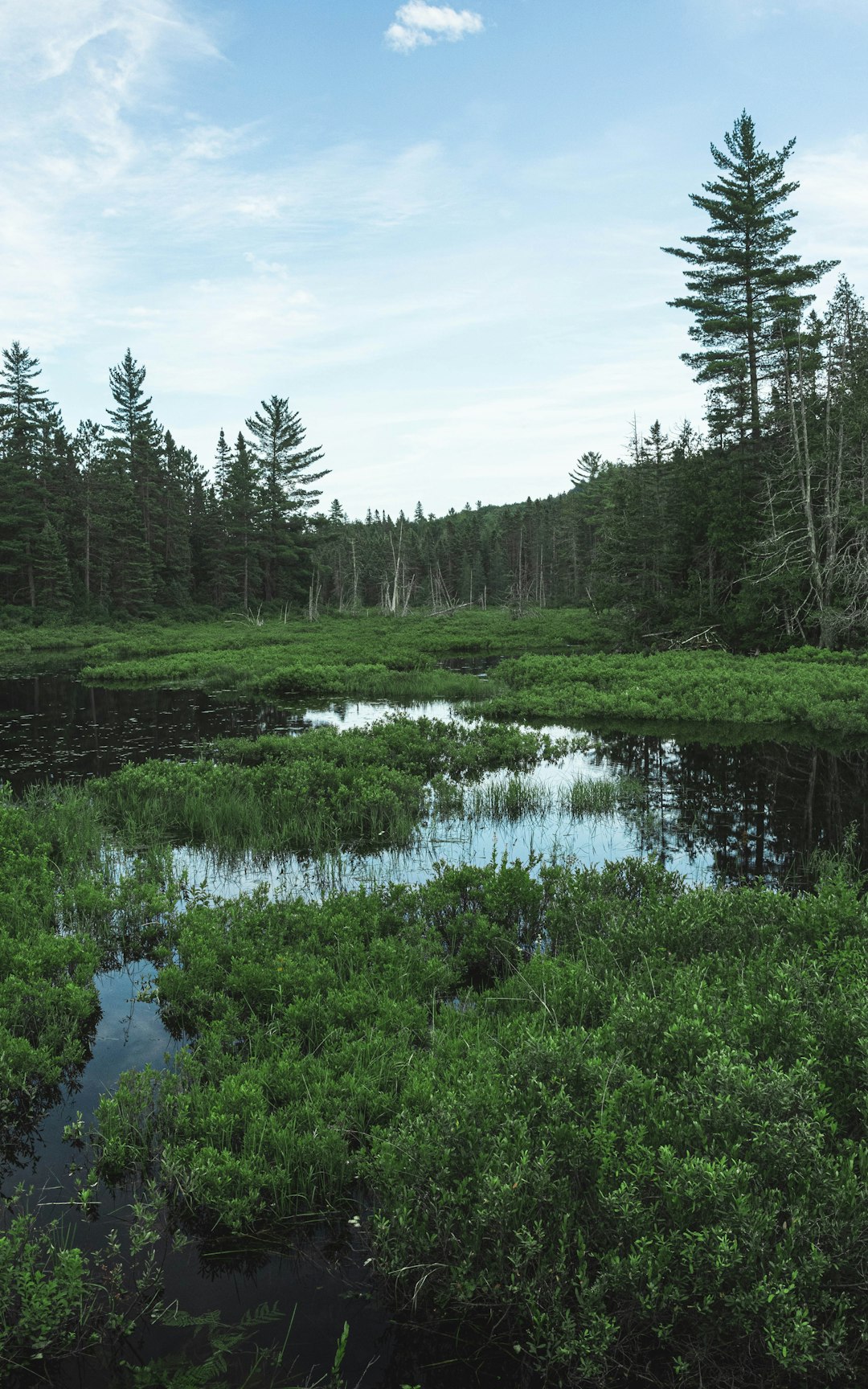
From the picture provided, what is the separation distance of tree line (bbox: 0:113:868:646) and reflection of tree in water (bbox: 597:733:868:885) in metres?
14.2

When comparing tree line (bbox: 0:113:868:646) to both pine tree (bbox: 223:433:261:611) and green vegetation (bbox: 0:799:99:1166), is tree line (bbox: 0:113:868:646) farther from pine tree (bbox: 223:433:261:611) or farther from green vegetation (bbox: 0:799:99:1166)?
green vegetation (bbox: 0:799:99:1166)

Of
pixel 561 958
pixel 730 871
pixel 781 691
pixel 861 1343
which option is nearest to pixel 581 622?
pixel 781 691

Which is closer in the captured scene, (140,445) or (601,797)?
(601,797)

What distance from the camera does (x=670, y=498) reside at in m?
38.1

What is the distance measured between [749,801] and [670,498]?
28.3 meters

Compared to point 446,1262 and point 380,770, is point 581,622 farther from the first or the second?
point 446,1262

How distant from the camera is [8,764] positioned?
640 inches

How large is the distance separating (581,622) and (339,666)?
27.3 meters

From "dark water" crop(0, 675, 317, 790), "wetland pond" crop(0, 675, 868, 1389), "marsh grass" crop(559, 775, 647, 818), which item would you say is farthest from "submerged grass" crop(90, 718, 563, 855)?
"dark water" crop(0, 675, 317, 790)

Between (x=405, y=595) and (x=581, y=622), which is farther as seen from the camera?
(x=405, y=595)

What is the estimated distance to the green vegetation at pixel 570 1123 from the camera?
3.38 metres

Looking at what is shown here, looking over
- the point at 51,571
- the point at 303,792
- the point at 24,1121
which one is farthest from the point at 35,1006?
the point at 51,571

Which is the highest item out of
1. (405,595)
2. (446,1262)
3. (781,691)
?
(405,595)

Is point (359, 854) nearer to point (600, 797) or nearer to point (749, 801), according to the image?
point (600, 797)
